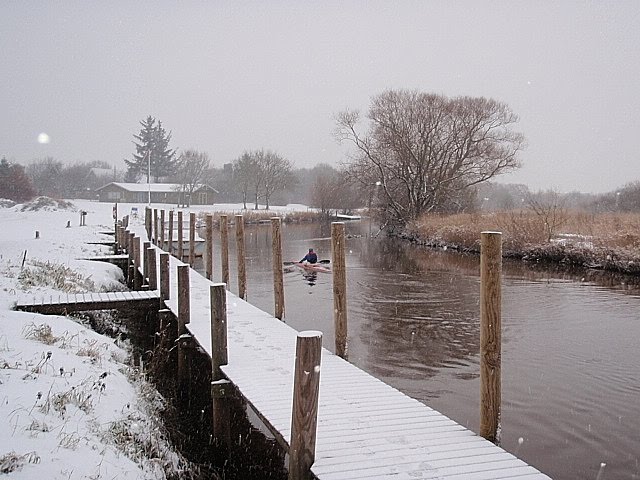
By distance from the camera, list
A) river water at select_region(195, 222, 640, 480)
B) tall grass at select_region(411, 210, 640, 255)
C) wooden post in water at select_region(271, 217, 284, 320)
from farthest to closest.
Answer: tall grass at select_region(411, 210, 640, 255) → wooden post in water at select_region(271, 217, 284, 320) → river water at select_region(195, 222, 640, 480)

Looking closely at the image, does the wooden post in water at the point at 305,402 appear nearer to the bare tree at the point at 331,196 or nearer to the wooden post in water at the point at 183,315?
the wooden post in water at the point at 183,315

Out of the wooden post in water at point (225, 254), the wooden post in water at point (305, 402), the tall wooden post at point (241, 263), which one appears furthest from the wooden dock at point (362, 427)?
the wooden post in water at point (225, 254)

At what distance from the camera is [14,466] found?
3.94 m

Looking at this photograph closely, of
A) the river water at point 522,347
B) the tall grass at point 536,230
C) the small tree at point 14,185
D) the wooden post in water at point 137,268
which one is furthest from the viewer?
the small tree at point 14,185

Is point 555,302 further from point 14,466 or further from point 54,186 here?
point 54,186

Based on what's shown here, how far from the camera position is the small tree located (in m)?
59.3

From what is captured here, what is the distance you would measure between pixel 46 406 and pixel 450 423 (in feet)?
11.4

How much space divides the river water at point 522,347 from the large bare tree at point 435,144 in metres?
19.6

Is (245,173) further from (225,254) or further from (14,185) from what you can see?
(225,254)

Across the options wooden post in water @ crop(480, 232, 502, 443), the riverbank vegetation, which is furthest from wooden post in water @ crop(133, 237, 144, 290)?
the riverbank vegetation

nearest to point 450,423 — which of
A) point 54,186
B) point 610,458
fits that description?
point 610,458

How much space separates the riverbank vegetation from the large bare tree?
7.88 meters

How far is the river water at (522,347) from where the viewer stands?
7203mm

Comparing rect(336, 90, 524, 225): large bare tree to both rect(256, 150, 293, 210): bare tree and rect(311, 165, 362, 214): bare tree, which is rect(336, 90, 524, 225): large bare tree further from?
rect(256, 150, 293, 210): bare tree
